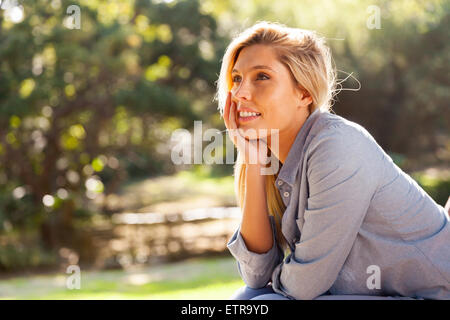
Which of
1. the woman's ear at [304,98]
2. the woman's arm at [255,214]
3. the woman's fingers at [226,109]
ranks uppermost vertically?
the woman's ear at [304,98]

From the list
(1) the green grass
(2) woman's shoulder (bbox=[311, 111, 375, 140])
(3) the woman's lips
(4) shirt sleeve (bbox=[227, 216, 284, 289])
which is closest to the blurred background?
(1) the green grass

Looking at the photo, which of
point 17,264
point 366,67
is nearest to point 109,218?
point 17,264

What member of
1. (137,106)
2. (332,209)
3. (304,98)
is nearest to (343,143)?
(332,209)

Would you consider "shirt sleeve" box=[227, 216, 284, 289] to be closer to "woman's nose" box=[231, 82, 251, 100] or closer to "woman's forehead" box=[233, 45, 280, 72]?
"woman's nose" box=[231, 82, 251, 100]

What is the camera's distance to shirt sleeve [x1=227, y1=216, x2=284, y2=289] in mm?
1720

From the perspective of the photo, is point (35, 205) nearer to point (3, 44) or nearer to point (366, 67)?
point (3, 44)

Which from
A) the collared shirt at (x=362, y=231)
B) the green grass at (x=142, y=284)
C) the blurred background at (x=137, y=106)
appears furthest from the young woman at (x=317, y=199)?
the blurred background at (x=137, y=106)

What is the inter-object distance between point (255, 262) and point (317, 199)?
0.37 metres

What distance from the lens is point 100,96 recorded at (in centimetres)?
920

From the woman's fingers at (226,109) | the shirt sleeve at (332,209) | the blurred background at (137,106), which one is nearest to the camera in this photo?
the shirt sleeve at (332,209)

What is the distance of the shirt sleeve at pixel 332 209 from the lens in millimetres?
1421

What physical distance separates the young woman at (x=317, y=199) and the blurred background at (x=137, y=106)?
18.1ft

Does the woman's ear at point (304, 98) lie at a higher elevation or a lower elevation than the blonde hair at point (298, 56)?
lower

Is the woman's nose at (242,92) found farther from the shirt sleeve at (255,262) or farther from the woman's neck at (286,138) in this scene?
the shirt sleeve at (255,262)
